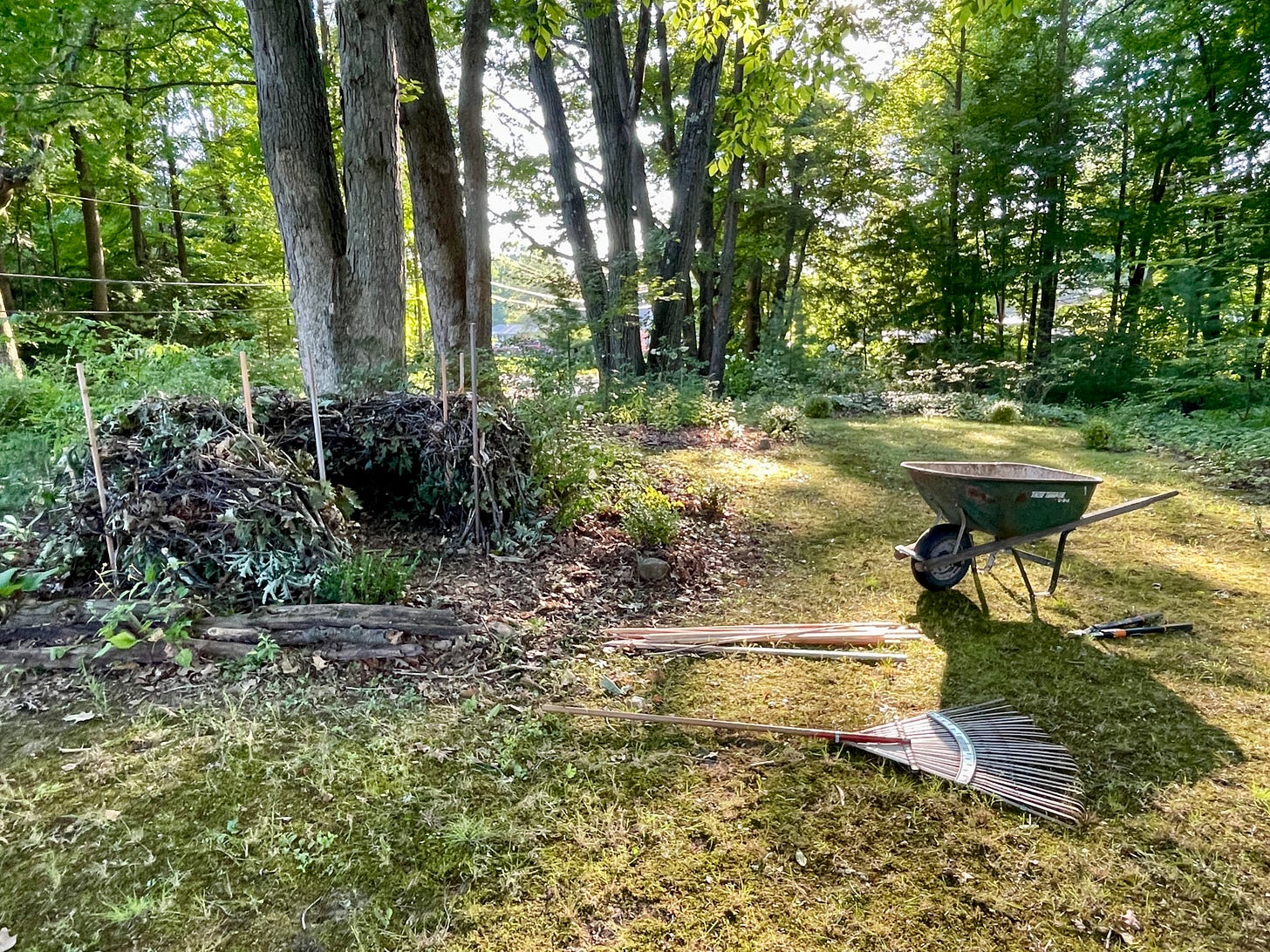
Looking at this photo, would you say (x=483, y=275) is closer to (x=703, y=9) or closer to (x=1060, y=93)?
(x=703, y=9)

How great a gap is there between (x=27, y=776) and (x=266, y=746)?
67 centimetres

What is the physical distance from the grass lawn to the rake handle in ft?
0.16

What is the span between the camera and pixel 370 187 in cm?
468

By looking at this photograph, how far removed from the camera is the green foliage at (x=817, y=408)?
33.2 feet

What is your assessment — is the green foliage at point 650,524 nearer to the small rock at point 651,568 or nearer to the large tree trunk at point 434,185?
the small rock at point 651,568

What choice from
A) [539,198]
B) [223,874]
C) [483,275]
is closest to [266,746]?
[223,874]

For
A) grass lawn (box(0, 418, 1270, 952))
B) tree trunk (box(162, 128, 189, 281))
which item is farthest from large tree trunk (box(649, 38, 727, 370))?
tree trunk (box(162, 128, 189, 281))

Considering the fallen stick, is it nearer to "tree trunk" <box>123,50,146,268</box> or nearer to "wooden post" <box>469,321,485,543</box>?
"wooden post" <box>469,321,485,543</box>

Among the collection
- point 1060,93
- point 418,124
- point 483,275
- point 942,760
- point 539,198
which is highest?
point 1060,93

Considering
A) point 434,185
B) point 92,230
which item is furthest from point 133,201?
point 434,185

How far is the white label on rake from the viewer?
1993 mm

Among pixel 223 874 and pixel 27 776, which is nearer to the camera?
pixel 223 874

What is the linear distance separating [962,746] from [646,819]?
3.80 ft

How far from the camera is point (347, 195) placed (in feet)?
15.4
